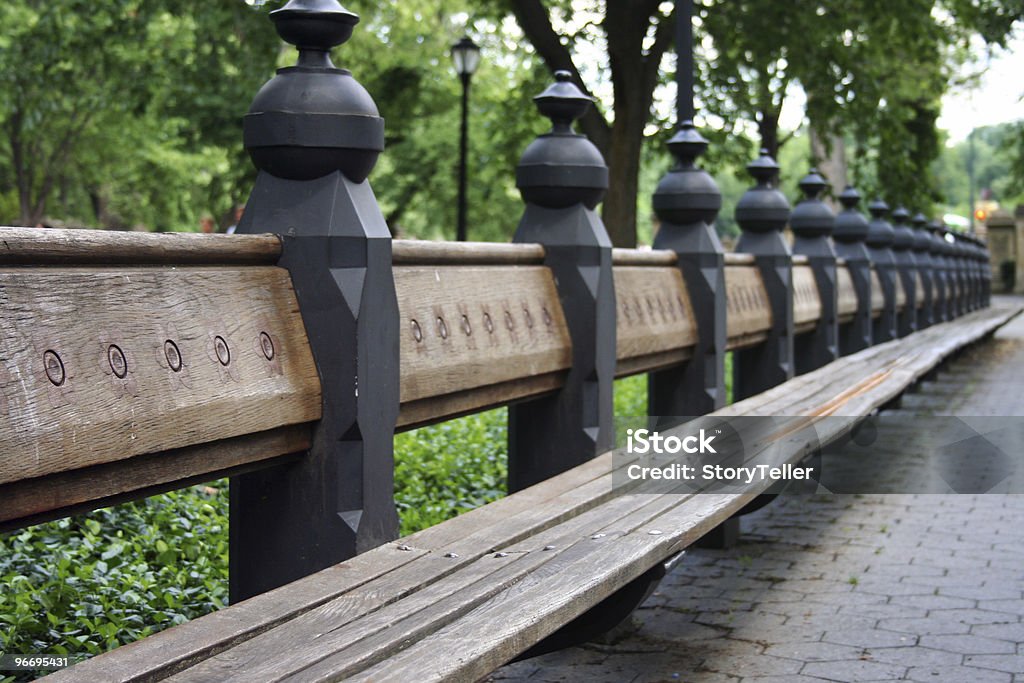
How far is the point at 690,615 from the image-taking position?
472 cm

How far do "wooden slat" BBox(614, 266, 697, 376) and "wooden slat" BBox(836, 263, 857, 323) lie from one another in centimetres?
490

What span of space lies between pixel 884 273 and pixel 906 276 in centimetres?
169

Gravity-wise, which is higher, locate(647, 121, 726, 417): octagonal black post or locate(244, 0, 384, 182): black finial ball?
locate(244, 0, 384, 182): black finial ball

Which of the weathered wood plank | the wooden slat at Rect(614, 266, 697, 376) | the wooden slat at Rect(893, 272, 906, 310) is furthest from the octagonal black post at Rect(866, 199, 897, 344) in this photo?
the weathered wood plank

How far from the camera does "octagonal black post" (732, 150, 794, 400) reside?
8398 millimetres

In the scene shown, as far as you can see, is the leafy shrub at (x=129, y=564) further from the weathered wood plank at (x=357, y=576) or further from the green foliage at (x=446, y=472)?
the weathered wood plank at (x=357, y=576)

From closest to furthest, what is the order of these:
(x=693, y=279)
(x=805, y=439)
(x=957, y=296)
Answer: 1. (x=805, y=439)
2. (x=693, y=279)
3. (x=957, y=296)

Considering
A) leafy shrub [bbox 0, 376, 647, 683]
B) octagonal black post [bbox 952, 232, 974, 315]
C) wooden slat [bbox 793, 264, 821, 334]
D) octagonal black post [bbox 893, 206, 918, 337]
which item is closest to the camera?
leafy shrub [bbox 0, 376, 647, 683]

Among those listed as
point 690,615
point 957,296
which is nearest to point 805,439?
point 690,615

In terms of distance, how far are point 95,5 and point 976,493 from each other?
1022 centimetres

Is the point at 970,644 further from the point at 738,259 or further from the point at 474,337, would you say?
the point at 738,259

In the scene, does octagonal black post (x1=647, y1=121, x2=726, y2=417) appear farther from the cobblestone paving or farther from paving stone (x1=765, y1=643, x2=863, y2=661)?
paving stone (x1=765, y1=643, x2=863, y2=661)

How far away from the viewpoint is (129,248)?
2.72m

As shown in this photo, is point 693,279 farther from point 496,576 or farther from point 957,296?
point 957,296
